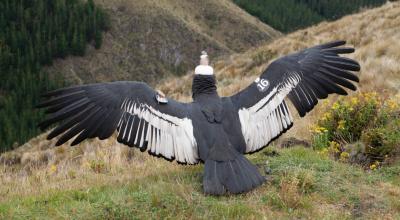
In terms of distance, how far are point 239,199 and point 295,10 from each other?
550 ft

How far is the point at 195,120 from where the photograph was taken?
5.70 m

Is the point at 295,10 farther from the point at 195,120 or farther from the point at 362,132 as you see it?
the point at 195,120

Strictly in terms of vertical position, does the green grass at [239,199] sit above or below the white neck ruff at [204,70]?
below

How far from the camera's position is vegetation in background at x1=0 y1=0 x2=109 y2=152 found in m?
101

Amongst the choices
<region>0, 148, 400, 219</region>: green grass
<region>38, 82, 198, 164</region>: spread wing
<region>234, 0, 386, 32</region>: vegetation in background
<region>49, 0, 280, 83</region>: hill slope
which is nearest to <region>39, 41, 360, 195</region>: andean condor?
<region>38, 82, 198, 164</region>: spread wing

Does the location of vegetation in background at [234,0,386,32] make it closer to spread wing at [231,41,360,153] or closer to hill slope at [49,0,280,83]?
hill slope at [49,0,280,83]

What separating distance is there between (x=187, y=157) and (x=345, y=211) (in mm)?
1733

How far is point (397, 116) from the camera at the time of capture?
7840 millimetres

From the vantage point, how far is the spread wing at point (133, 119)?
5.49 meters

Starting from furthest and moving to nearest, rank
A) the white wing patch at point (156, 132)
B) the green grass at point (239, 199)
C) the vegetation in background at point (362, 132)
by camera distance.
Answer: the vegetation in background at point (362, 132) < the white wing patch at point (156, 132) < the green grass at point (239, 199)

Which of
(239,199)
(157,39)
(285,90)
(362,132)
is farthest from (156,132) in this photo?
(157,39)

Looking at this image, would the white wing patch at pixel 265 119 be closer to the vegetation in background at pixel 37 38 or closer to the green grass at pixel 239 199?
the green grass at pixel 239 199

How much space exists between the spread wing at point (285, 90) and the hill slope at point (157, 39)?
359 ft

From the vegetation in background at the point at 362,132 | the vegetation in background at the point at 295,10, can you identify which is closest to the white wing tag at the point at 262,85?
the vegetation in background at the point at 362,132
